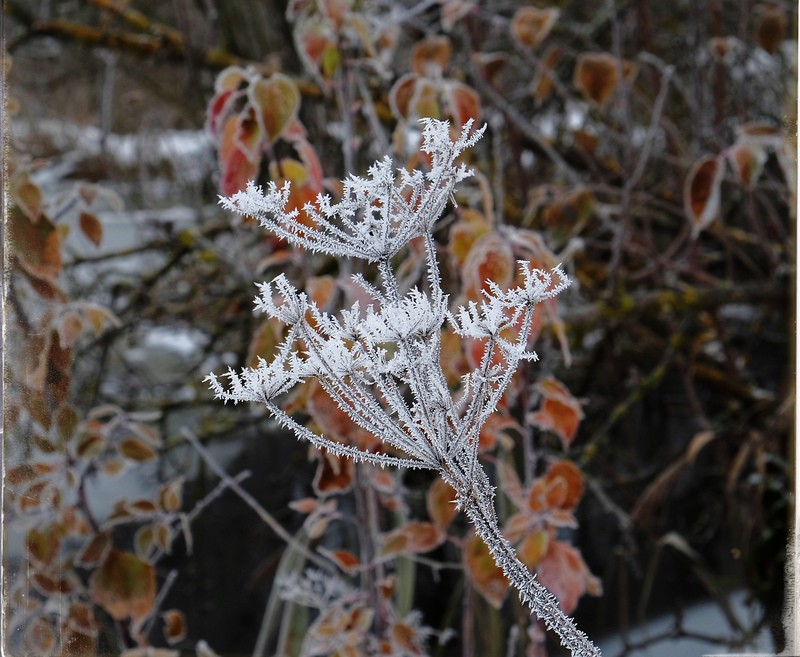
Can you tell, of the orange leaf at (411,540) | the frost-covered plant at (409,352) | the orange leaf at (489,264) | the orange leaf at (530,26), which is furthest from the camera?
the orange leaf at (530,26)

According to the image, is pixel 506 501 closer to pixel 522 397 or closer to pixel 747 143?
pixel 522 397

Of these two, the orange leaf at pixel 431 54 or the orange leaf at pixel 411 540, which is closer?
the orange leaf at pixel 411 540

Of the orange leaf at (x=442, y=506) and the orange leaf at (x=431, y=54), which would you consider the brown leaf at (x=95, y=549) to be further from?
the orange leaf at (x=431, y=54)

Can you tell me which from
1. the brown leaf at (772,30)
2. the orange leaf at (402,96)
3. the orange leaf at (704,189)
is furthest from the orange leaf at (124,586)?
the brown leaf at (772,30)

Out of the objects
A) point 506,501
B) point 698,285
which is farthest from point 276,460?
point 698,285

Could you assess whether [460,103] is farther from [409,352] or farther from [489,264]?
[409,352]

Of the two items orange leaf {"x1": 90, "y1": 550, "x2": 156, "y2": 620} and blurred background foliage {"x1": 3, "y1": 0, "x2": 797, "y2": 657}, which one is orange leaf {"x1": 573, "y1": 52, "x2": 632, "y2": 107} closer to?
blurred background foliage {"x1": 3, "y1": 0, "x2": 797, "y2": 657}

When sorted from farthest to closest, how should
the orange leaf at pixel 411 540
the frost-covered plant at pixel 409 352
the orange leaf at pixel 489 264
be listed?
the orange leaf at pixel 411 540 < the orange leaf at pixel 489 264 < the frost-covered plant at pixel 409 352

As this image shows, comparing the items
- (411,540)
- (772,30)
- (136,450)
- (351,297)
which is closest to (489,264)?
(351,297)
